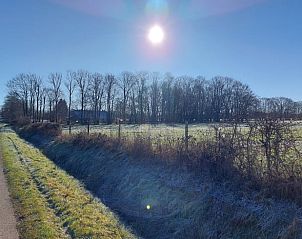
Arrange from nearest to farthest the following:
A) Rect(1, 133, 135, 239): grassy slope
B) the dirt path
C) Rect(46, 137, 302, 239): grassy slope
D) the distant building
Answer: Rect(46, 137, 302, 239): grassy slope < the dirt path < Rect(1, 133, 135, 239): grassy slope < the distant building

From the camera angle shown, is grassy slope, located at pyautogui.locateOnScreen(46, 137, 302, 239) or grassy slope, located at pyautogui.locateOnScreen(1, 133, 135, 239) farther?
grassy slope, located at pyautogui.locateOnScreen(1, 133, 135, 239)

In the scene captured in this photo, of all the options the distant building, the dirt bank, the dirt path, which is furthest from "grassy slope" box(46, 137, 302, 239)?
the distant building

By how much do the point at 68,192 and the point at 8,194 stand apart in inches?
68.4

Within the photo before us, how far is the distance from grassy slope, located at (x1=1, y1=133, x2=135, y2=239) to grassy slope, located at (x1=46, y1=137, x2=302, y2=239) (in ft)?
2.16

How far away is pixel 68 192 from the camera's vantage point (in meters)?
10.7

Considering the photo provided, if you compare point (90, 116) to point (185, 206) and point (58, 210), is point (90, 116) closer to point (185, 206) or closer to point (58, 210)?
point (58, 210)

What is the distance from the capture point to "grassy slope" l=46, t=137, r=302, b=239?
6.38m

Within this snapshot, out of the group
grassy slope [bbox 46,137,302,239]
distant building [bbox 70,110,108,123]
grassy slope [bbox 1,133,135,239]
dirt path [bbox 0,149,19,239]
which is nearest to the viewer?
grassy slope [bbox 46,137,302,239]

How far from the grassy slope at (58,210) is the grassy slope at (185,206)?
657 millimetres

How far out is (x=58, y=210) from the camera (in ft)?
28.3

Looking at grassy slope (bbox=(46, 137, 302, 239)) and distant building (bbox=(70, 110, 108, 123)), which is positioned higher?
distant building (bbox=(70, 110, 108, 123))

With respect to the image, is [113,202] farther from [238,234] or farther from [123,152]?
[238,234]

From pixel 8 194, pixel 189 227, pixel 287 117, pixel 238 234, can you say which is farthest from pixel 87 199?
pixel 287 117

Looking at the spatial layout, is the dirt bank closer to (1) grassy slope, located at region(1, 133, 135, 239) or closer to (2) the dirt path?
(1) grassy slope, located at region(1, 133, 135, 239)
